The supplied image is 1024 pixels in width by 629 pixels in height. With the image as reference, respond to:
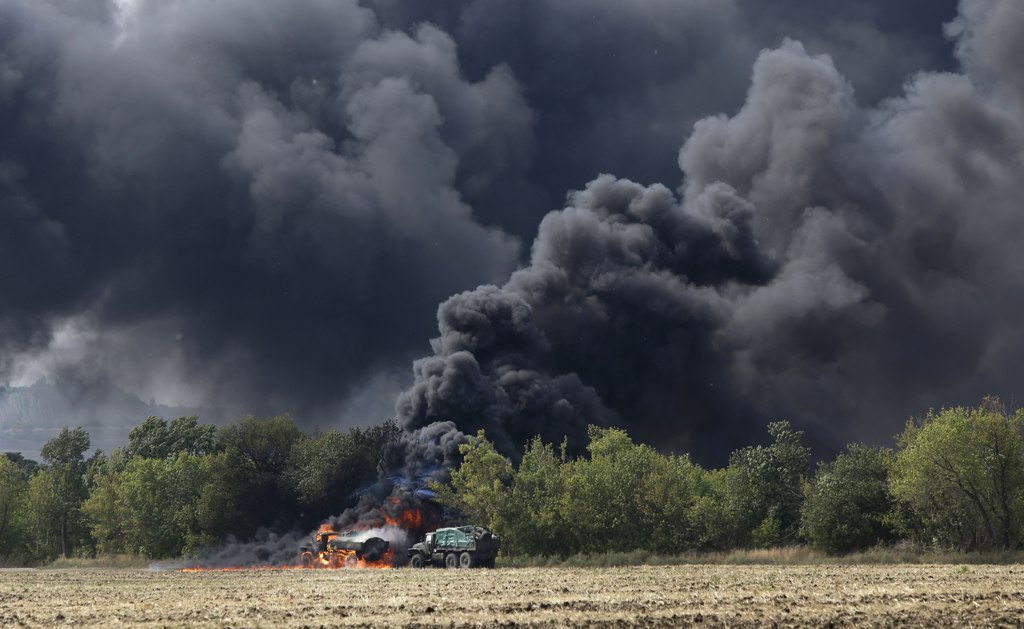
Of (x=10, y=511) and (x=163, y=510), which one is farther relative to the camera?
(x=10, y=511)

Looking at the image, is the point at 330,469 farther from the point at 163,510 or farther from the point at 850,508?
the point at 850,508

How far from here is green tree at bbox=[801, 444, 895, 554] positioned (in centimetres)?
6881

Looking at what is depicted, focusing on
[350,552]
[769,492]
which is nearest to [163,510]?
[350,552]

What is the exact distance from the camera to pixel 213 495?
104500 millimetres

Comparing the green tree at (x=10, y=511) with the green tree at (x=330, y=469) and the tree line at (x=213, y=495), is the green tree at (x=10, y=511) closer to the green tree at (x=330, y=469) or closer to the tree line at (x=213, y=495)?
the tree line at (x=213, y=495)

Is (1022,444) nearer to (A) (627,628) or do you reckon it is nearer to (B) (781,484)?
(B) (781,484)

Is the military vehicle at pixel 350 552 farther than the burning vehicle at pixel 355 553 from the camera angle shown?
Yes

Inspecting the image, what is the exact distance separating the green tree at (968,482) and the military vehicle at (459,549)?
2844cm

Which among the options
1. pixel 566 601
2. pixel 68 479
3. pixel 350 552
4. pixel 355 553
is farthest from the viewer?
pixel 68 479

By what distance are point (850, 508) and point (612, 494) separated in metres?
17.4

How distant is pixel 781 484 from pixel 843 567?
28.4m

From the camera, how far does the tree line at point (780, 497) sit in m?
65.1

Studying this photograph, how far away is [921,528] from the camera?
68000 millimetres

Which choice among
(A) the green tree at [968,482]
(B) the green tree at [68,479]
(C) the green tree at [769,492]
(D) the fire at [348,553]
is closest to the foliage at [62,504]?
(B) the green tree at [68,479]
